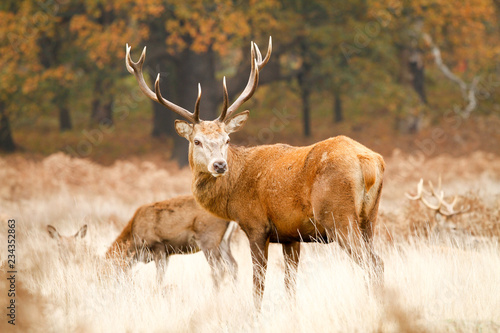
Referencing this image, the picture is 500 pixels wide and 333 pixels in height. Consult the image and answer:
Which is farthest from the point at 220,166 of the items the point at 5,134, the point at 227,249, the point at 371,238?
the point at 5,134

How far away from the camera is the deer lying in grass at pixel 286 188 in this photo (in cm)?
533

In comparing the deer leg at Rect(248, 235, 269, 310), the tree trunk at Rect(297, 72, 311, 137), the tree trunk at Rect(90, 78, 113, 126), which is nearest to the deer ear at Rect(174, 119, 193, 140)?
the deer leg at Rect(248, 235, 269, 310)

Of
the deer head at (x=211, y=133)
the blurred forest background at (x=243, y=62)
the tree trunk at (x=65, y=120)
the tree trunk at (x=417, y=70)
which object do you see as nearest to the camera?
the deer head at (x=211, y=133)

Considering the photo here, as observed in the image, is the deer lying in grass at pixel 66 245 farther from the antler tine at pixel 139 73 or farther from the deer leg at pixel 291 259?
the deer leg at pixel 291 259

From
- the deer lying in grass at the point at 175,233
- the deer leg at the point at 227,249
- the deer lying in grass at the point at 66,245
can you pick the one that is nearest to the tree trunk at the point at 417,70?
the deer leg at the point at 227,249

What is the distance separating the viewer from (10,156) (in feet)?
63.8

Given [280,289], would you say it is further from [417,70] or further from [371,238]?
[417,70]

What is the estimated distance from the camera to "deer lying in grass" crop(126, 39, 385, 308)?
533 cm

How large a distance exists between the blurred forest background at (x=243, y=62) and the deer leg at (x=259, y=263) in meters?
10.7

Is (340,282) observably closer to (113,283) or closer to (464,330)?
(464,330)

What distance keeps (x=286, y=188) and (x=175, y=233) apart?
284 cm

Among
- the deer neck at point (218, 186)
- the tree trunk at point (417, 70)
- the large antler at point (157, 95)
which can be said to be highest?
the tree trunk at point (417, 70)

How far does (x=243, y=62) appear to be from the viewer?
2039 centimetres

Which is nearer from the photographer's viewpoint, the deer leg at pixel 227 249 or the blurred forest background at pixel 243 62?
the deer leg at pixel 227 249
